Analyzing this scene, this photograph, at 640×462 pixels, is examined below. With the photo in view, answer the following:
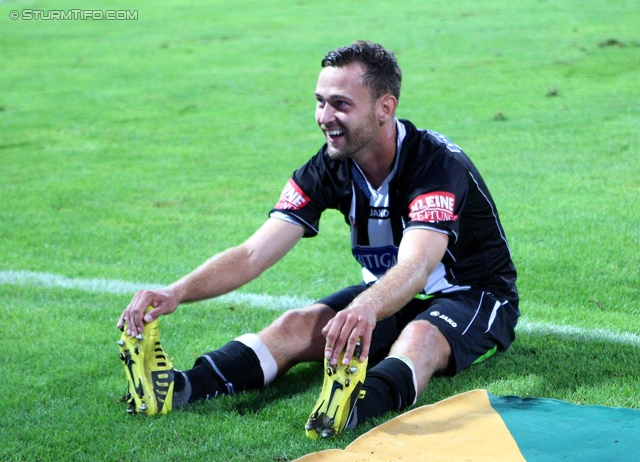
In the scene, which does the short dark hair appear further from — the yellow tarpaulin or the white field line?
the white field line

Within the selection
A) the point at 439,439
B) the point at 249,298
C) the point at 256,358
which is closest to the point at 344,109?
the point at 256,358

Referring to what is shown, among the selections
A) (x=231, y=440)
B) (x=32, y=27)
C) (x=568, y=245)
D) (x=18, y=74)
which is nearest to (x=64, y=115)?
(x=18, y=74)

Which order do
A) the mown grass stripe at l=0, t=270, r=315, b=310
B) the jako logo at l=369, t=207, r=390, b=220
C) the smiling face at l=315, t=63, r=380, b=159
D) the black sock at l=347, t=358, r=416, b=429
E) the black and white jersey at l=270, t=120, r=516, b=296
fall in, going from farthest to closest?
the mown grass stripe at l=0, t=270, r=315, b=310, the jako logo at l=369, t=207, r=390, b=220, the black and white jersey at l=270, t=120, r=516, b=296, the smiling face at l=315, t=63, r=380, b=159, the black sock at l=347, t=358, r=416, b=429

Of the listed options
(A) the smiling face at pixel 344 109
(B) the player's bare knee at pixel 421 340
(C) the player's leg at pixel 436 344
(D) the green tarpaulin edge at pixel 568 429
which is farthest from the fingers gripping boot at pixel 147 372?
(D) the green tarpaulin edge at pixel 568 429

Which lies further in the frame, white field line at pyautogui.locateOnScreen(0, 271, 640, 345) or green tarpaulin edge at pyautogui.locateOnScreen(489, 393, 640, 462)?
white field line at pyautogui.locateOnScreen(0, 271, 640, 345)

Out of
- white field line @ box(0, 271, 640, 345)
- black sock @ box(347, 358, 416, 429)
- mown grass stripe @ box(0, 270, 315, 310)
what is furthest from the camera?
mown grass stripe @ box(0, 270, 315, 310)

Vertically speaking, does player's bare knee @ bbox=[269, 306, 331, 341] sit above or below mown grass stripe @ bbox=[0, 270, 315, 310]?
above

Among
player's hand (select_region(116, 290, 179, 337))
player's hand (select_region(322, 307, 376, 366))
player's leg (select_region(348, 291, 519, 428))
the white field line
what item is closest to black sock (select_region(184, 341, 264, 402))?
player's hand (select_region(116, 290, 179, 337))

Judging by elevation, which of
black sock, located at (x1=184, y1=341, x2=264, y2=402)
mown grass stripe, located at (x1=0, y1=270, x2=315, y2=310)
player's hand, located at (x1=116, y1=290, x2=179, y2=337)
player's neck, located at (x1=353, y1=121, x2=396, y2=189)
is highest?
player's neck, located at (x1=353, y1=121, x2=396, y2=189)

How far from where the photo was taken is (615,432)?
10.5ft

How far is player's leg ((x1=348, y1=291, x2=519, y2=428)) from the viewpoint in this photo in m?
3.48

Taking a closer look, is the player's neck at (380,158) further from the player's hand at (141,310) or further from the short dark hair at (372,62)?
the player's hand at (141,310)

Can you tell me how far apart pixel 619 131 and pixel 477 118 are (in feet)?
5.61

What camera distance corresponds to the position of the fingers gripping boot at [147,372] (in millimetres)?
3490
